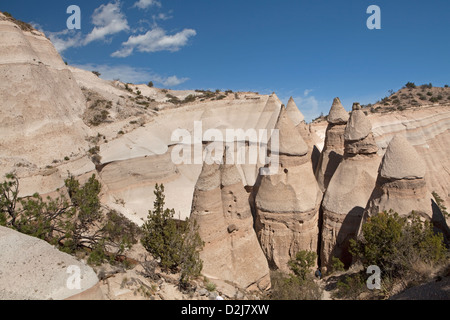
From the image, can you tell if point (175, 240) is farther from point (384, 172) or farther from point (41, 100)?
point (41, 100)

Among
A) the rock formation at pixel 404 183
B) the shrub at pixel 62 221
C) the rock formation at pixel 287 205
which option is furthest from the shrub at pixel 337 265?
the shrub at pixel 62 221

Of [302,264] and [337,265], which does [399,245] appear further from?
[302,264]

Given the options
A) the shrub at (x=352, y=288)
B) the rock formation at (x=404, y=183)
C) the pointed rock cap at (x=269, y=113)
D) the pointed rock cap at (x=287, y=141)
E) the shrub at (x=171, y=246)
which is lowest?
the shrub at (x=352, y=288)

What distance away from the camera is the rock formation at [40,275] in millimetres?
4492

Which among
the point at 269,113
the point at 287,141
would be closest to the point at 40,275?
the point at 287,141

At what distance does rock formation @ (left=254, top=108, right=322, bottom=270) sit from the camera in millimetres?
11359

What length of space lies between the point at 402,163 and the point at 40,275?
974cm

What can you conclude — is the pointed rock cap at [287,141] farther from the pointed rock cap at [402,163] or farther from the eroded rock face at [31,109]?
the eroded rock face at [31,109]

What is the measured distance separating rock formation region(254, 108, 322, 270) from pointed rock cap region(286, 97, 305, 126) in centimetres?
667

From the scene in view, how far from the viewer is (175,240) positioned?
7391mm

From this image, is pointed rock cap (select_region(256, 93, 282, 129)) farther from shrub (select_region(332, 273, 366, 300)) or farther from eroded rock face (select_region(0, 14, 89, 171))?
shrub (select_region(332, 273, 366, 300))

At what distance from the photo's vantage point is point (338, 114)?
50.9 feet

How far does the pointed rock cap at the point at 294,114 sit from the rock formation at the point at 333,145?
2621 mm

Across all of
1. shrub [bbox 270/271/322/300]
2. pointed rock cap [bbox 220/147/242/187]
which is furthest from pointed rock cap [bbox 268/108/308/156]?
shrub [bbox 270/271/322/300]
